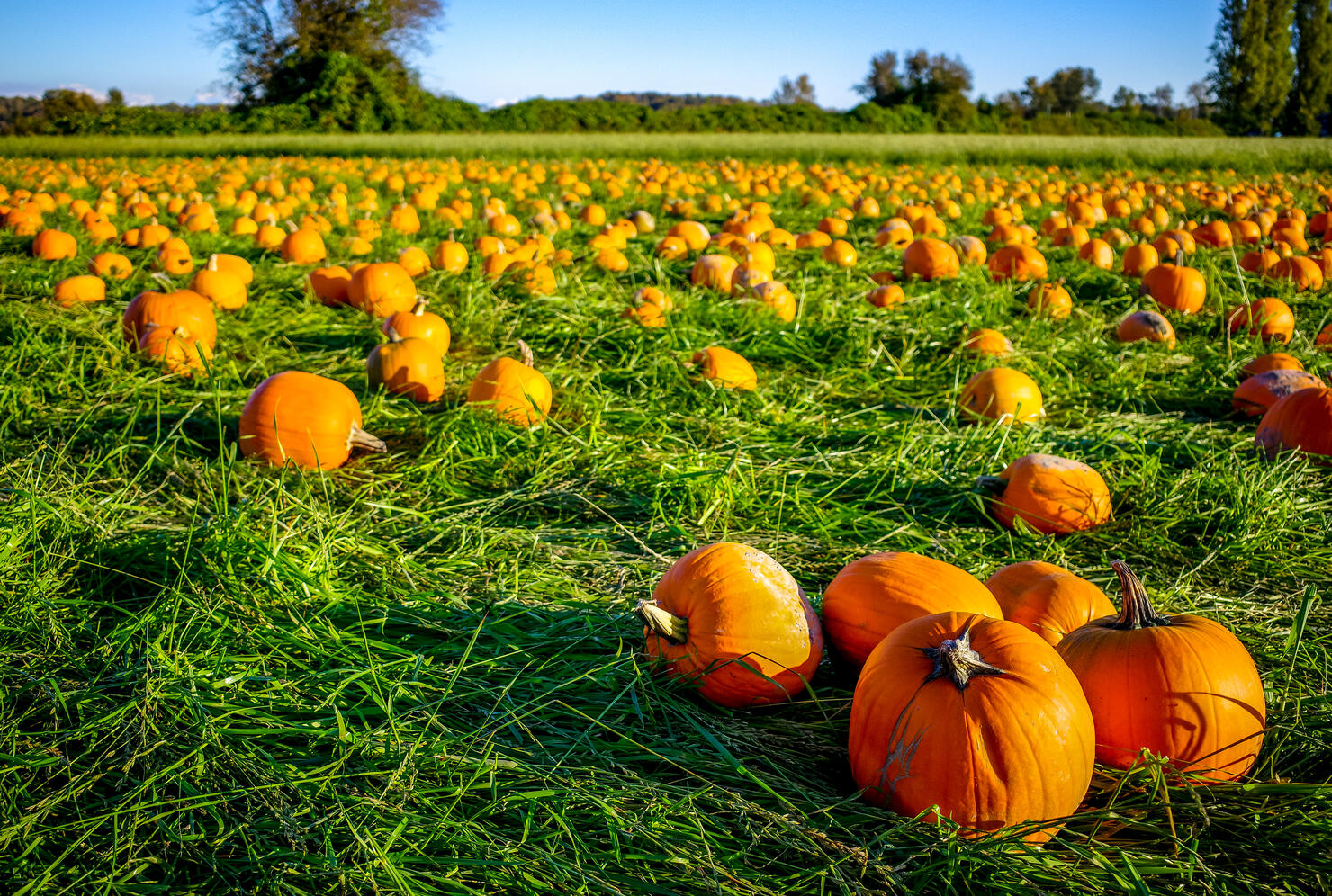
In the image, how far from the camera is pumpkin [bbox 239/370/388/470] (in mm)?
3105

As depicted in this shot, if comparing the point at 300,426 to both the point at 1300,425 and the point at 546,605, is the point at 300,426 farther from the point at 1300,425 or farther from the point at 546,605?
the point at 1300,425

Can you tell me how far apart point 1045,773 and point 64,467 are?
348 centimetres

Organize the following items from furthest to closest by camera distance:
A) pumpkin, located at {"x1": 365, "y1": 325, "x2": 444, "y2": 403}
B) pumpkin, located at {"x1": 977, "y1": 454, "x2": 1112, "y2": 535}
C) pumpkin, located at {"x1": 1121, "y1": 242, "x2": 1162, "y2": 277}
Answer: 1. pumpkin, located at {"x1": 1121, "y1": 242, "x2": 1162, "y2": 277}
2. pumpkin, located at {"x1": 365, "y1": 325, "x2": 444, "y2": 403}
3. pumpkin, located at {"x1": 977, "y1": 454, "x2": 1112, "y2": 535}

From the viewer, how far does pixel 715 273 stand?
223 inches

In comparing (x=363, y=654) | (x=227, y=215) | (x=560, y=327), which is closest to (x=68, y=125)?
(x=227, y=215)

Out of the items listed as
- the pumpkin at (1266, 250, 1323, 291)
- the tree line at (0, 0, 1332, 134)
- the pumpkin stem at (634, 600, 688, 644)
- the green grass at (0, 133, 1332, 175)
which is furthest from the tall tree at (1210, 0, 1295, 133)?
the pumpkin stem at (634, 600, 688, 644)

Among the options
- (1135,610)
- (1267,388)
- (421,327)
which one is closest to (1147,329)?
(1267,388)

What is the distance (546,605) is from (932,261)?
16.2ft

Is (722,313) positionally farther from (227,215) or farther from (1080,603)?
(227,215)

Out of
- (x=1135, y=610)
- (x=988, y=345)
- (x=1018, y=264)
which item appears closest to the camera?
(x=1135, y=610)

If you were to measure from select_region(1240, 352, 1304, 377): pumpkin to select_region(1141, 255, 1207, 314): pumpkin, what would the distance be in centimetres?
167

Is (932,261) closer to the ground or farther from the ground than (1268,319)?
farther from the ground

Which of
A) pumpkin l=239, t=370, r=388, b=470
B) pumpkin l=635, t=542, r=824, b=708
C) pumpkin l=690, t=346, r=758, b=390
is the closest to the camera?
pumpkin l=635, t=542, r=824, b=708

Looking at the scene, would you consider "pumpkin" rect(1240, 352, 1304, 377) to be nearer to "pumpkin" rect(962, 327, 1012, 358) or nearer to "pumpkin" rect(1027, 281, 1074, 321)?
"pumpkin" rect(962, 327, 1012, 358)
